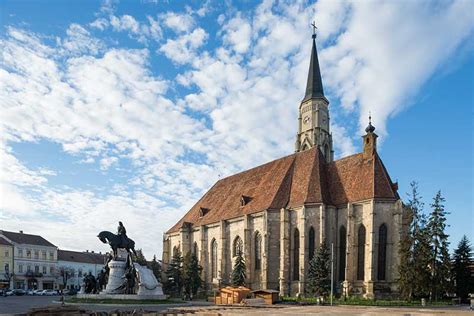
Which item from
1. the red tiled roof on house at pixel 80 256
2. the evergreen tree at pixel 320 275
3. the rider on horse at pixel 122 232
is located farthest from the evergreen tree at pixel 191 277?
the red tiled roof on house at pixel 80 256

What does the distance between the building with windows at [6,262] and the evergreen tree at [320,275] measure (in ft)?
175

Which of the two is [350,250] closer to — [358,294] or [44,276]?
[358,294]

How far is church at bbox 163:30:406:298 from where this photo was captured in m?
42.7

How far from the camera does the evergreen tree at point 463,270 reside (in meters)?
42.2

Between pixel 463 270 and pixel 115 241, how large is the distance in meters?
33.6

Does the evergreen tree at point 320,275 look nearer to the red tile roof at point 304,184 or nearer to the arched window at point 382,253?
the arched window at point 382,253

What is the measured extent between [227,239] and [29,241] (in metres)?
42.8

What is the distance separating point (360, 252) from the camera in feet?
145

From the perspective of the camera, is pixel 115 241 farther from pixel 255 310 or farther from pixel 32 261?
pixel 32 261

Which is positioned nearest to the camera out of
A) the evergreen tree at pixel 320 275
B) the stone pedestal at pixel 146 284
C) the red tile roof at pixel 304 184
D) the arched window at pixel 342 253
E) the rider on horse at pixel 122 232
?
the stone pedestal at pixel 146 284

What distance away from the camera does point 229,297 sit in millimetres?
38219

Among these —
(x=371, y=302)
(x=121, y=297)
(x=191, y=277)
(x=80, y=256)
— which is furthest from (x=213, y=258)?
(x=80, y=256)

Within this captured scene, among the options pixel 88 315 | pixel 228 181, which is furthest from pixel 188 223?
pixel 88 315

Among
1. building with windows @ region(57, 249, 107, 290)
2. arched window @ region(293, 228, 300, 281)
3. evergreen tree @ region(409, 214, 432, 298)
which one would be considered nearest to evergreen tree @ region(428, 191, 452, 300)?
evergreen tree @ region(409, 214, 432, 298)
